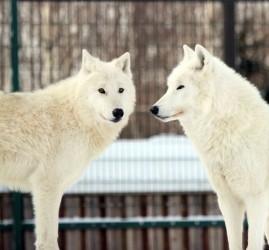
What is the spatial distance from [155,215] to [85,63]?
2.48 metres

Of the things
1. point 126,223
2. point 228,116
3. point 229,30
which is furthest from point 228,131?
point 229,30

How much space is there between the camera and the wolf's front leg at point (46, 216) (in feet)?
19.4

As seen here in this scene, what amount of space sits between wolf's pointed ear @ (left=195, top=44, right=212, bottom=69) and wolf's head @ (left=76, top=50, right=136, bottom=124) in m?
0.77

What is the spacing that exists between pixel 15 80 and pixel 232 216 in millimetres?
3229

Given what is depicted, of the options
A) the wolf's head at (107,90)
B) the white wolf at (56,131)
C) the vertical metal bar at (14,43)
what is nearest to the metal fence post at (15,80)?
the vertical metal bar at (14,43)

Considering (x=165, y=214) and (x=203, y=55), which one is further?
(x=165, y=214)

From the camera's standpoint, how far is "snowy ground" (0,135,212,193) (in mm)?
8281

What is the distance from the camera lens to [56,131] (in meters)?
6.11

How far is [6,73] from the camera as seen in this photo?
821 centimetres

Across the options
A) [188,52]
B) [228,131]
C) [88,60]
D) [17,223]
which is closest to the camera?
[228,131]

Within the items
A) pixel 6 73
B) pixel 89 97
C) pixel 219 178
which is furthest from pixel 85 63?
pixel 6 73

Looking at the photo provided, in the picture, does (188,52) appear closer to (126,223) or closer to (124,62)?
(124,62)

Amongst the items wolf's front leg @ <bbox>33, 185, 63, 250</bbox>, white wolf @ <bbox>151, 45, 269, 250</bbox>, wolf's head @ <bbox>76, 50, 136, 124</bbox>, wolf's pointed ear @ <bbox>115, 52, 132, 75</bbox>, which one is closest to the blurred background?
wolf's pointed ear @ <bbox>115, 52, 132, 75</bbox>

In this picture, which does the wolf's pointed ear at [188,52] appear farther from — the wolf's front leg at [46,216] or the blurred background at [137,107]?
the blurred background at [137,107]
